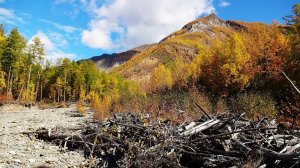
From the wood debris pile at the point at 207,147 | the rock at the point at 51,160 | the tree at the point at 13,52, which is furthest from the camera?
the tree at the point at 13,52

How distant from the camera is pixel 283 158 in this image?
590 cm

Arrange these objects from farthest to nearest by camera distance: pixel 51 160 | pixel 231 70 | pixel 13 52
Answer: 1. pixel 13 52
2. pixel 231 70
3. pixel 51 160

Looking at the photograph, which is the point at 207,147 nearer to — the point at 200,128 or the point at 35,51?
the point at 200,128

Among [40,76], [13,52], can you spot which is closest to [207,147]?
[13,52]

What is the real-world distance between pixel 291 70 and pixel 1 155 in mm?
20462

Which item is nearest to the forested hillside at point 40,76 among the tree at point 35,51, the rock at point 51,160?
the tree at point 35,51

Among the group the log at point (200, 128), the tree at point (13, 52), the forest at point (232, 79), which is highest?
the tree at point (13, 52)

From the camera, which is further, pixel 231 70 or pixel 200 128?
pixel 231 70

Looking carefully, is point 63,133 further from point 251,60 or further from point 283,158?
point 251,60

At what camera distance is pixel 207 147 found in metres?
7.21

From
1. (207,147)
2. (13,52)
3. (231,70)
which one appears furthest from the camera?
(13,52)

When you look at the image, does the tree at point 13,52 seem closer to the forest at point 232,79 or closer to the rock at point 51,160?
the forest at point 232,79

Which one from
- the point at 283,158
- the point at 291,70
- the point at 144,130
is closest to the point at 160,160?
the point at 144,130

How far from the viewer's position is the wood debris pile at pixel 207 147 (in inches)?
244
